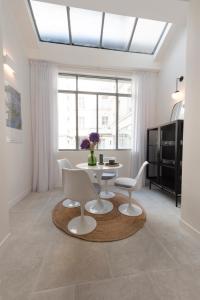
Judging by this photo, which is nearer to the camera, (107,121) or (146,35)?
(146,35)

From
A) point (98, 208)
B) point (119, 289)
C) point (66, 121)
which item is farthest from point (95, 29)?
point (119, 289)

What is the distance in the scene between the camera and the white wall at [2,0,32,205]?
2.64 metres

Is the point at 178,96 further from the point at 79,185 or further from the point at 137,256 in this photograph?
the point at 137,256

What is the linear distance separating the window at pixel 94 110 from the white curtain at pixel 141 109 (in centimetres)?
27

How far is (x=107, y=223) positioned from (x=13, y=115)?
94.8 inches

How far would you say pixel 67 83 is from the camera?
408 cm

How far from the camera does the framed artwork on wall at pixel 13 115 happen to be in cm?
256

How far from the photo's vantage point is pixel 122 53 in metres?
3.84

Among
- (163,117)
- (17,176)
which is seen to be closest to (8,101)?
(17,176)

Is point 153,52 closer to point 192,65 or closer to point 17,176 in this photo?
point 192,65

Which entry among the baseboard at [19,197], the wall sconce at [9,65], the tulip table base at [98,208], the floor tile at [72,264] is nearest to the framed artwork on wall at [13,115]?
the wall sconce at [9,65]

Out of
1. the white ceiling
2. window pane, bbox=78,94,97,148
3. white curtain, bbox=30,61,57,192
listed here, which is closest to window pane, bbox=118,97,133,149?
window pane, bbox=78,94,97,148

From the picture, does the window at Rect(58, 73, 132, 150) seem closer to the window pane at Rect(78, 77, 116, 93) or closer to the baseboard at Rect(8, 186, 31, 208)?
the window pane at Rect(78, 77, 116, 93)

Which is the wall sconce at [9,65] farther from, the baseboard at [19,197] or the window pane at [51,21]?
the baseboard at [19,197]
